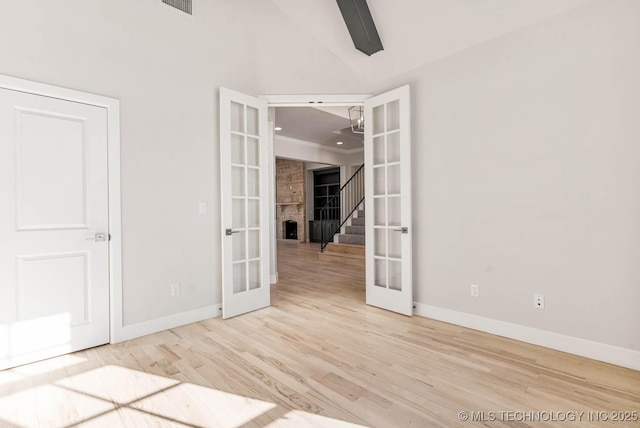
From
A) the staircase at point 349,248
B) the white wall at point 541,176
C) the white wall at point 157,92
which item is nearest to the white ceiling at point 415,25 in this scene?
the white wall at point 541,176

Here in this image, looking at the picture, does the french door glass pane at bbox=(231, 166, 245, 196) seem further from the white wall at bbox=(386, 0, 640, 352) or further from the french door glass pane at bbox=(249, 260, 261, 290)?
the white wall at bbox=(386, 0, 640, 352)

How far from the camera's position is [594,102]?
7.86ft

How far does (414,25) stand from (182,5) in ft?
7.75

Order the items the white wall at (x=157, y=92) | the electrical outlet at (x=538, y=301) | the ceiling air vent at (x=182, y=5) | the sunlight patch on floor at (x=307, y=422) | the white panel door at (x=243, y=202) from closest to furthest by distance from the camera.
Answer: the sunlight patch on floor at (x=307, y=422), the white wall at (x=157, y=92), the electrical outlet at (x=538, y=301), the ceiling air vent at (x=182, y=5), the white panel door at (x=243, y=202)

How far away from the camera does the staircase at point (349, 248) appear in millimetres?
6988

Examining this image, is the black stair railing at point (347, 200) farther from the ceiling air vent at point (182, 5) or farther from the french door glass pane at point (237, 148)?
the ceiling air vent at point (182, 5)

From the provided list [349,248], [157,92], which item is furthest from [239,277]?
[349,248]

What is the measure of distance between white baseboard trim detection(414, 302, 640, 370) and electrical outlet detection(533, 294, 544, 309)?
196 mm

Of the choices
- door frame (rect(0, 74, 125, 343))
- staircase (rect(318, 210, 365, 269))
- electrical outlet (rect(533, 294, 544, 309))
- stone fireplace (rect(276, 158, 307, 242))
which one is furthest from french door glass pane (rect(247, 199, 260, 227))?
stone fireplace (rect(276, 158, 307, 242))

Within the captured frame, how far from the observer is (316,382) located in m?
2.11

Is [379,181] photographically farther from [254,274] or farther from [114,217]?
[114,217]

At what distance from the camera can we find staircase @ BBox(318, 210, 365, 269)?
6.99m

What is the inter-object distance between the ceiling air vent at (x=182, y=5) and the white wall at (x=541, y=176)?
249 cm

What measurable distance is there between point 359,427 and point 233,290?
224 cm
